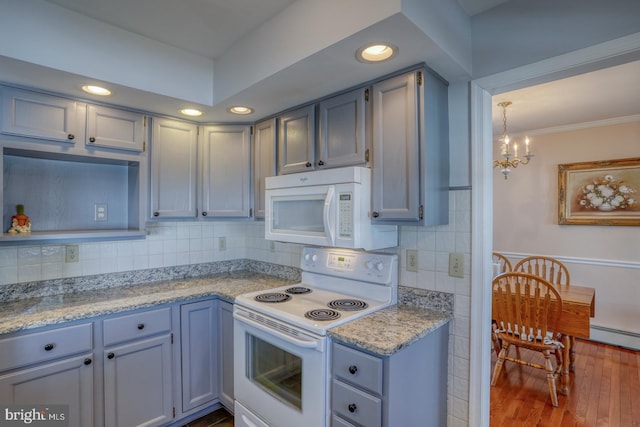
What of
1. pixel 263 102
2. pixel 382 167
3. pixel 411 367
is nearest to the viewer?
pixel 411 367

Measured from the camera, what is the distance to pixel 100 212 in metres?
2.31

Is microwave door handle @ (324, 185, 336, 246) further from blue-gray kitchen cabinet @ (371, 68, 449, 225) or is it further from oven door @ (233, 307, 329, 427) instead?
oven door @ (233, 307, 329, 427)

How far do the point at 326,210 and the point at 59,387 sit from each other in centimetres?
167

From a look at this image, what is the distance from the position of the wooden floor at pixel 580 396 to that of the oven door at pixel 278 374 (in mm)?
1540

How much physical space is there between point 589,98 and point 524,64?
204 centimetres

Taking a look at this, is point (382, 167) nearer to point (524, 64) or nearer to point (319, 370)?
point (524, 64)

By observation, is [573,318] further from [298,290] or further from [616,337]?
[298,290]

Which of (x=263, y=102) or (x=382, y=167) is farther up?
(x=263, y=102)

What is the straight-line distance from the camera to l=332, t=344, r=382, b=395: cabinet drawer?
1336 mm

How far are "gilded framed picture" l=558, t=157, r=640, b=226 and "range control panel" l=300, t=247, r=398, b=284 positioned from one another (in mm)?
3107

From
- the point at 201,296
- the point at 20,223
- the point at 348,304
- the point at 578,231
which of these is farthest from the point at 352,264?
the point at 578,231

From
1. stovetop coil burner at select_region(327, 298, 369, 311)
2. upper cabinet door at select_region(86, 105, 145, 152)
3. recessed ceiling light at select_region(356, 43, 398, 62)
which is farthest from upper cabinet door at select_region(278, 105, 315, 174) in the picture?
upper cabinet door at select_region(86, 105, 145, 152)

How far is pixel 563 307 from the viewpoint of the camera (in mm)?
2619

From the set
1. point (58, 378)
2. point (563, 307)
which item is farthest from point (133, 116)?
point (563, 307)
